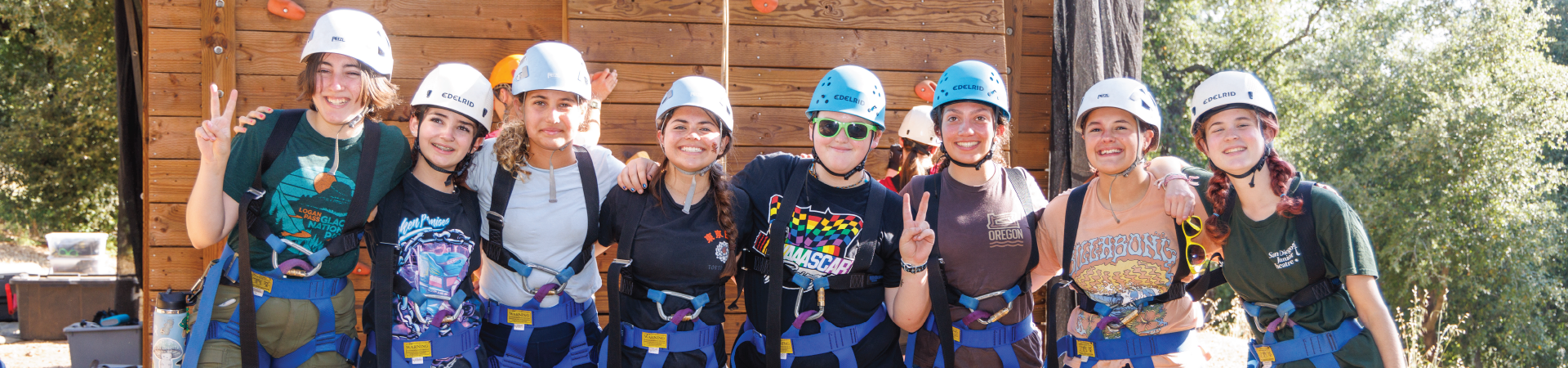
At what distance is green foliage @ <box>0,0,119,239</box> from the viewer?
1427 cm

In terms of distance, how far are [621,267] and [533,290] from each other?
0.42m

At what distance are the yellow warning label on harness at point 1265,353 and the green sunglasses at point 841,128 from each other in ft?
5.43

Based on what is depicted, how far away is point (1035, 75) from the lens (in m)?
6.11

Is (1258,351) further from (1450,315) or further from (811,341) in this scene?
(1450,315)

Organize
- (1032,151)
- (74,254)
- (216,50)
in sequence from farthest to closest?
(74,254) < (1032,151) < (216,50)

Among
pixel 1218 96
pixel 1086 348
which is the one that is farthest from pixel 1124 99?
pixel 1086 348

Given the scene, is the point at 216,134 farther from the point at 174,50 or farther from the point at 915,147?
the point at 915,147

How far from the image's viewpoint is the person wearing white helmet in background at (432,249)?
121 inches

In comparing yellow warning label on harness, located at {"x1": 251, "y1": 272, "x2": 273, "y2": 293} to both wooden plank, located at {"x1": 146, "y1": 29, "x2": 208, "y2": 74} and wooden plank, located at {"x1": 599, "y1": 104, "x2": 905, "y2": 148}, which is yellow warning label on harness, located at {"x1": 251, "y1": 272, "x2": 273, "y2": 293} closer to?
wooden plank, located at {"x1": 599, "y1": 104, "x2": 905, "y2": 148}

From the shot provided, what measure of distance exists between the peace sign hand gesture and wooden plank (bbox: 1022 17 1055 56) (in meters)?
3.49

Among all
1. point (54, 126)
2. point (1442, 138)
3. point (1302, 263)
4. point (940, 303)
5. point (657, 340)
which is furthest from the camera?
point (1442, 138)

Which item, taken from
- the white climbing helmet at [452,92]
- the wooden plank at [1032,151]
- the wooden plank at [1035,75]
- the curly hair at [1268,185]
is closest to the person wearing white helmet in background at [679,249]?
the white climbing helmet at [452,92]

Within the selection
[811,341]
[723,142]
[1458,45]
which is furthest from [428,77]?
[1458,45]

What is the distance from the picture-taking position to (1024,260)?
3340mm
